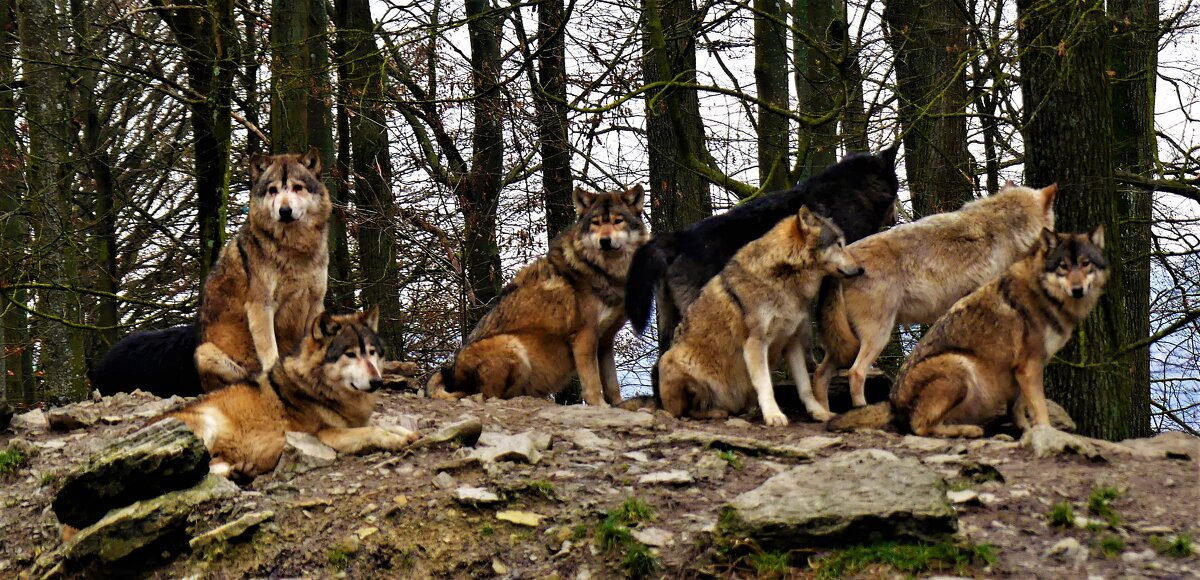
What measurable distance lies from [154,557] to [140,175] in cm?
1261

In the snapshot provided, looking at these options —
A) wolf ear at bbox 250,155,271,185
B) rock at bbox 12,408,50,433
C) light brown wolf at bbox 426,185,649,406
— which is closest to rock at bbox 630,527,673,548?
light brown wolf at bbox 426,185,649,406

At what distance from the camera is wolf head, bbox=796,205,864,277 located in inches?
360

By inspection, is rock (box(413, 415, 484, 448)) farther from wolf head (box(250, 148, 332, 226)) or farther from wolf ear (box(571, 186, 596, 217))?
wolf ear (box(571, 186, 596, 217))

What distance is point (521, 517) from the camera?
6.69 metres

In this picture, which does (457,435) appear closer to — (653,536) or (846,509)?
(653,536)

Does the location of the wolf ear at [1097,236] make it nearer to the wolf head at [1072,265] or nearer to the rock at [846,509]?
the wolf head at [1072,265]

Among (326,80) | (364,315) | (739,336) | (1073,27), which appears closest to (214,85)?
(326,80)

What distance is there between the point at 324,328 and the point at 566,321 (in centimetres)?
314

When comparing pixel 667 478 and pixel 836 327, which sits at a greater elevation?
pixel 836 327

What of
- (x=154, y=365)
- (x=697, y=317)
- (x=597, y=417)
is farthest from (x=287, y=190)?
(x=697, y=317)

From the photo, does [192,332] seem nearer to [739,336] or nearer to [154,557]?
[154,557]

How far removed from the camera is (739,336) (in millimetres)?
9273

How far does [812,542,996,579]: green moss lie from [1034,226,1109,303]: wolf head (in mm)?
3106

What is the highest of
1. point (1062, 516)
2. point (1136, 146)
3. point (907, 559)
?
point (1136, 146)
